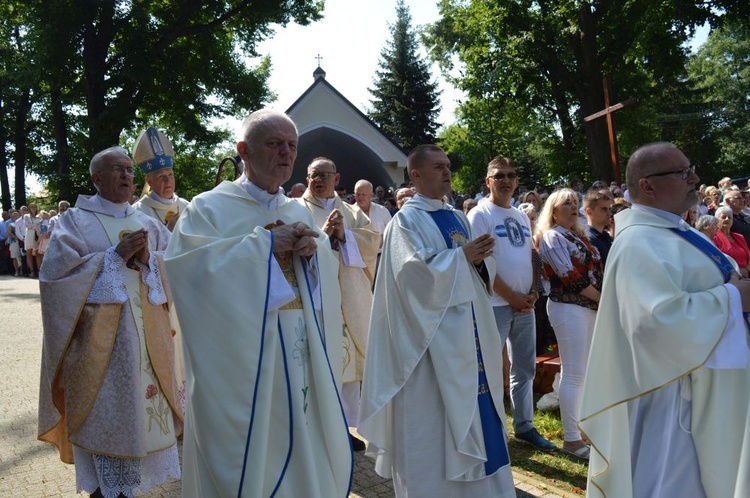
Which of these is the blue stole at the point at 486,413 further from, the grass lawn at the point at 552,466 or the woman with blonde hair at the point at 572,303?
the woman with blonde hair at the point at 572,303

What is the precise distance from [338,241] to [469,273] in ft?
5.43

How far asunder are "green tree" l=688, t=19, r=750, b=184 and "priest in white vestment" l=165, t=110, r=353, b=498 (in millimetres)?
46545

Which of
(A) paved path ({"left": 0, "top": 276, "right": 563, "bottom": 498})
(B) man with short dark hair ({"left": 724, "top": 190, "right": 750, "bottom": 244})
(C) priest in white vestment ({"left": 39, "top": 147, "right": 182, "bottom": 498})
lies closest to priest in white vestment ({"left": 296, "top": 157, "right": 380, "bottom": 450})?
(A) paved path ({"left": 0, "top": 276, "right": 563, "bottom": 498})

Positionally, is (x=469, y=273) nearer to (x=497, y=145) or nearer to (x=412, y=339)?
(x=412, y=339)

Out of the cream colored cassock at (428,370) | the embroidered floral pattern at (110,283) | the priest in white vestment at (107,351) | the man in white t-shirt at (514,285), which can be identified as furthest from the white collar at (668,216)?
the embroidered floral pattern at (110,283)

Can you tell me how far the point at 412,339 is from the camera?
13.2 ft

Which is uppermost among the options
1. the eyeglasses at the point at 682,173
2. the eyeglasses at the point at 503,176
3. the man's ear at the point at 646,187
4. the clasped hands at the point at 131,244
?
the eyeglasses at the point at 503,176

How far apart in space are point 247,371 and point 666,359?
187 cm

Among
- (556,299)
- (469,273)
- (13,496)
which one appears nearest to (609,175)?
(556,299)

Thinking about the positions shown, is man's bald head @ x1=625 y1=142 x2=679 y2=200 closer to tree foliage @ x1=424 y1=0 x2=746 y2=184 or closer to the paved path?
the paved path

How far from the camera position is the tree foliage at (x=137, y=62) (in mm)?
20328

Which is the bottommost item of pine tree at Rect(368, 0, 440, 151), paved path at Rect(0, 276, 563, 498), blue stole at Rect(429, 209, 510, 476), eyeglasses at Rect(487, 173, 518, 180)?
paved path at Rect(0, 276, 563, 498)

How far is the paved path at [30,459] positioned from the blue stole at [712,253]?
2.02 metres

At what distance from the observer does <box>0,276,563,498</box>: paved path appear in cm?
448
